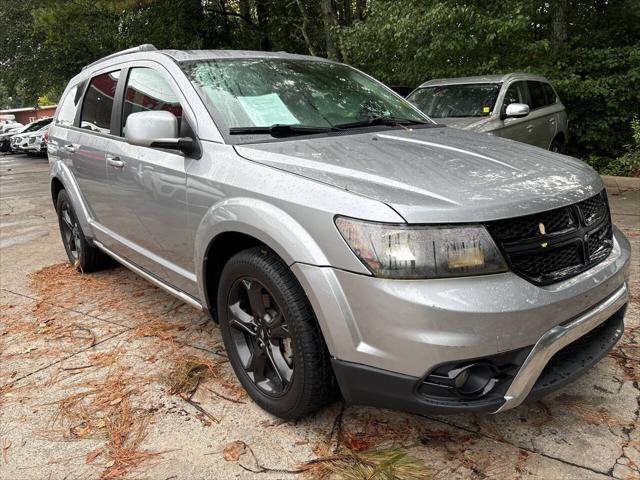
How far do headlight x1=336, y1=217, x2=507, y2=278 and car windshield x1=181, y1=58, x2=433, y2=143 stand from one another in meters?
1.08

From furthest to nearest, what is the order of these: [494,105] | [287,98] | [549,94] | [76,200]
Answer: [549,94] → [494,105] → [76,200] → [287,98]

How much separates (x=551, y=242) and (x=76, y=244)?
170 inches

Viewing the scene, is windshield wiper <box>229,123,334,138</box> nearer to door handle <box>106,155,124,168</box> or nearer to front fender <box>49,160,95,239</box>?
door handle <box>106,155,124,168</box>

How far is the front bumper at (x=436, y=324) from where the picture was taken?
6.11 ft

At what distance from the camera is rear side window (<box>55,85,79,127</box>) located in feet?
15.1

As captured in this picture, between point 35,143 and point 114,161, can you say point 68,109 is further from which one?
point 35,143

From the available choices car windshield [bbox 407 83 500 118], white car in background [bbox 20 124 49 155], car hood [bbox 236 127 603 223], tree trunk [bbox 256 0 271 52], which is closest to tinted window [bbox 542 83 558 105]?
car windshield [bbox 407 83 500 118]

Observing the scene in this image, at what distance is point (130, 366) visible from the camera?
3.18 meters

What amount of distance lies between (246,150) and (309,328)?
2.99 ft

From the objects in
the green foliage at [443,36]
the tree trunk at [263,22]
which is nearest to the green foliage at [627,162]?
the green foliage at [443,36]

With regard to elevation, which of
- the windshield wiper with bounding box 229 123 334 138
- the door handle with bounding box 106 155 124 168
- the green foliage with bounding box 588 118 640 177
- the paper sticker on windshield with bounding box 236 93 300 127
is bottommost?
the green foliage with bounding box 588 118 640 177

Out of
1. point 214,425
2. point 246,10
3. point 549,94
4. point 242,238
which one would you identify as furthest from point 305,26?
point 214,425

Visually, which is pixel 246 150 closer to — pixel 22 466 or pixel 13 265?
pixel 22 466

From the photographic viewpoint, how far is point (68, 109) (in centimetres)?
479
